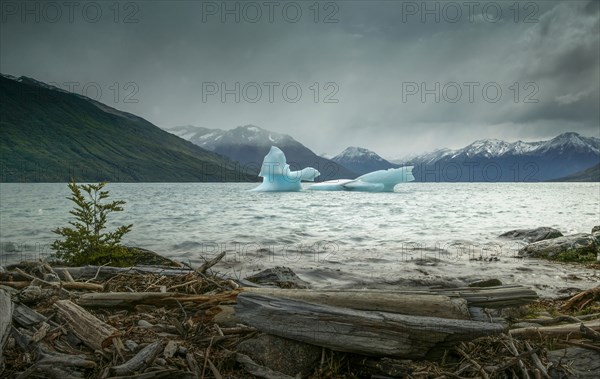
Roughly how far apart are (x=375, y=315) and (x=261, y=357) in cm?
114

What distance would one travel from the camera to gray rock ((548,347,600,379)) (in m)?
3.65

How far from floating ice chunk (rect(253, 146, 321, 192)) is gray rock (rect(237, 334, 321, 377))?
6167 cm

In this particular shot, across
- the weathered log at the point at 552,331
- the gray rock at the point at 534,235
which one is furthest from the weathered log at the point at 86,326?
the gray rock at the point at 534,235

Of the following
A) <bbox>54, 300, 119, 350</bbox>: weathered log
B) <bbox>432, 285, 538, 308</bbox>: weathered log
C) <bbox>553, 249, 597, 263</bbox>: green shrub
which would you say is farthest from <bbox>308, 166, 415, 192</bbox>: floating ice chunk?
<bbox>54, 300, 119, 350</bbox>: weathered log

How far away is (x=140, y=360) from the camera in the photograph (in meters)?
3.39

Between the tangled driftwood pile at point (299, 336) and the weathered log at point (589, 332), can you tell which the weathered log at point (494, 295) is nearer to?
the tangled driftwood pile at point (299, 336)

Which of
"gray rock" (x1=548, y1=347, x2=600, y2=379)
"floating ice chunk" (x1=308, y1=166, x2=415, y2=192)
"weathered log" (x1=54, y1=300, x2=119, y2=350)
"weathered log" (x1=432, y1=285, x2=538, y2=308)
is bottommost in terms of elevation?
"gray rock" (x1=548, y1=347, x2=600, y2=379)

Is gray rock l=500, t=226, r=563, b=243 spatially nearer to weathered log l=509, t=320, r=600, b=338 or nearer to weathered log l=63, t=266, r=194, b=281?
weathered log l=509, t=320, r=600, b=338

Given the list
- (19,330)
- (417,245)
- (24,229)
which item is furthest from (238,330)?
(24,229)

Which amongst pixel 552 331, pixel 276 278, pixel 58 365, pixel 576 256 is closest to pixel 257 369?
pixel 58 365

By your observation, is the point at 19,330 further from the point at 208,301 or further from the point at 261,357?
the point at 261,357

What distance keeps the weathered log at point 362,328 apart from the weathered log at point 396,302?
0.29 m

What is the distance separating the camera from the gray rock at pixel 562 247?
1579 centimetres

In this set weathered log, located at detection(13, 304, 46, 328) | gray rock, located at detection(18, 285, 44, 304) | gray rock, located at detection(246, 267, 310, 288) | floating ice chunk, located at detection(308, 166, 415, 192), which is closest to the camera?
weathered log, located at detection(13, 304, 46, 328)
